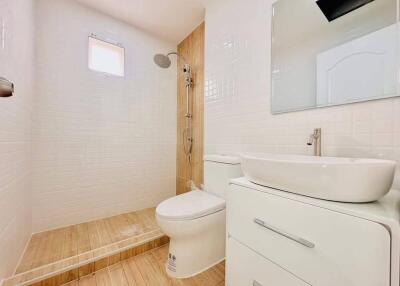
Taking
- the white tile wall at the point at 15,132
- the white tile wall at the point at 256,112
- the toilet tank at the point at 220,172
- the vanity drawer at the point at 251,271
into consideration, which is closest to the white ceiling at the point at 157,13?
the white tile wall at the point at 256,112

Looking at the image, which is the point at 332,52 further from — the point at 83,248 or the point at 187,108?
the point at 83,248

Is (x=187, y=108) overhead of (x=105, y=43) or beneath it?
beneath

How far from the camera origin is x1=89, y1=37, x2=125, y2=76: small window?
6.05 ft

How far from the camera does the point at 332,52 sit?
38.1 inches

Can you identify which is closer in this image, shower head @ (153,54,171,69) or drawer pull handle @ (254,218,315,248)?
drawer pull handle @ (254,218,315,248)

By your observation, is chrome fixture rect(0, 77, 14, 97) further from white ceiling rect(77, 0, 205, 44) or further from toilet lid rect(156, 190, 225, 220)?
white ceiling rect(77, 0, 205, 44)

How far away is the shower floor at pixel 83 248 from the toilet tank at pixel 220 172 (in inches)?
24.7

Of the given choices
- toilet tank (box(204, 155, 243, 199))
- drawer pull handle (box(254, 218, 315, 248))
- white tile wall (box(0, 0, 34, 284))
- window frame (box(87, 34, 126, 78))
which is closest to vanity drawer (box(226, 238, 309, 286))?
drawer pull handle (box(254, 218, 315, 248))

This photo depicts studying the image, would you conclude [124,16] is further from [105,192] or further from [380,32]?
[380,32]

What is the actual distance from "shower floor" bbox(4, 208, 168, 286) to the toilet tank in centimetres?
63

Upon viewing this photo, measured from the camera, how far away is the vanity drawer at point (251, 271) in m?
0.66

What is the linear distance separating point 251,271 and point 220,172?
0.69 metres

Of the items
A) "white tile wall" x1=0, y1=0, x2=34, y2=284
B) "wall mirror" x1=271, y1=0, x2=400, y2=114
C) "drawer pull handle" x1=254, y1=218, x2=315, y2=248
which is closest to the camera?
"drawer pull handle" x1=254, y1=218, x2=315, y2=248

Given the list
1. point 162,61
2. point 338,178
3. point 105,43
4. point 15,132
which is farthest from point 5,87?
point 162,61
